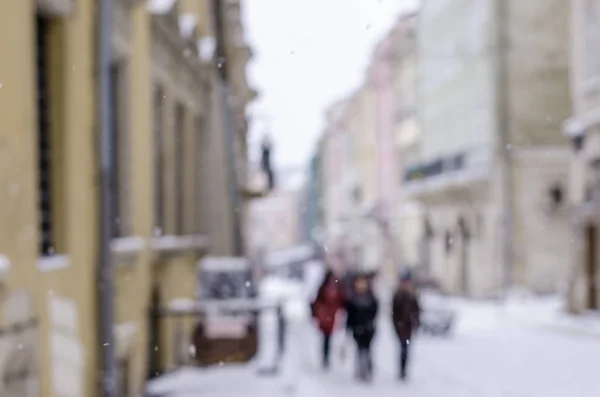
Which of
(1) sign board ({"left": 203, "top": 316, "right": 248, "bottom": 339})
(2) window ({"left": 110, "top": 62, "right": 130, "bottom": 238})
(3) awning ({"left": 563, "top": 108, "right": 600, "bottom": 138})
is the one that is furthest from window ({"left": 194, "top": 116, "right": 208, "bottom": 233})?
(3) awning ({"left": 563, "top": 108, "right": 600, "bottom": 138})

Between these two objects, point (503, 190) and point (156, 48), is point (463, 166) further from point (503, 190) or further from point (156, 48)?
point (156, 48)

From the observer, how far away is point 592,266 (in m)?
26.9

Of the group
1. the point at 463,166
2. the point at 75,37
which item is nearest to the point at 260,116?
the point at 75,37

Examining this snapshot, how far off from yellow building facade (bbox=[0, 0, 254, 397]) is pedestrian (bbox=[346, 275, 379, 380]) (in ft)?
7.77

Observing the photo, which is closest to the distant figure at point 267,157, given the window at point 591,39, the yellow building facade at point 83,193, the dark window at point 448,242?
the yellow building facade at point 83,193

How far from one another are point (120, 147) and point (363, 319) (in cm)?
405

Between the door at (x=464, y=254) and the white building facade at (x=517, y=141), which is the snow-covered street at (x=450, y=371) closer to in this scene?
the white building facade at (x=517, y=141)

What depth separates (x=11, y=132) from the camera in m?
6.68

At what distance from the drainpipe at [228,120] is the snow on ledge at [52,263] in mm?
7628

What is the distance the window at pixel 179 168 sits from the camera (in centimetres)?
1609

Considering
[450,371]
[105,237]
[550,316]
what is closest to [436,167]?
[550,316]

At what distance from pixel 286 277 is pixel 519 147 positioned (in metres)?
58.0

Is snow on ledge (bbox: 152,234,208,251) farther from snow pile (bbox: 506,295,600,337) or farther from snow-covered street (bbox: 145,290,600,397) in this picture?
snow pile (bbox: 506,295,600,337)

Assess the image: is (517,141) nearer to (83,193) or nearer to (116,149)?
(116,149)
